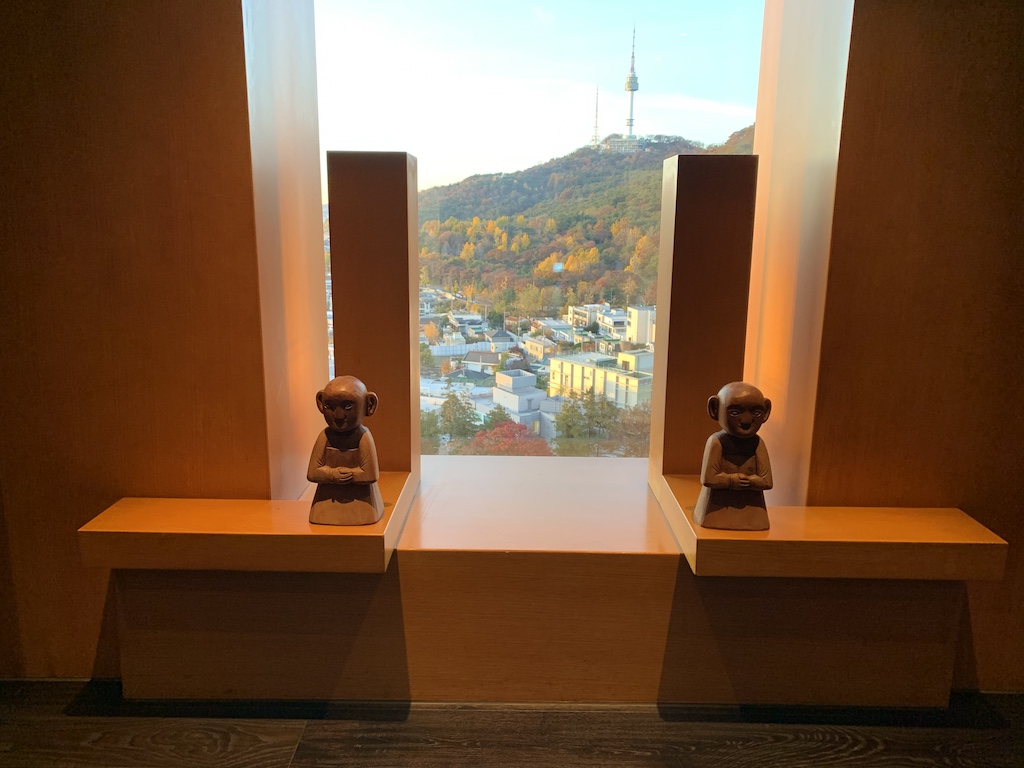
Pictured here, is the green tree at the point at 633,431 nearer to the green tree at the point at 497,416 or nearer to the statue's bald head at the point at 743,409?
the green tree at the point at 497,416

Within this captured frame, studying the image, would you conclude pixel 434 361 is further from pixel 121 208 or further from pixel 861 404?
pixel 861 404

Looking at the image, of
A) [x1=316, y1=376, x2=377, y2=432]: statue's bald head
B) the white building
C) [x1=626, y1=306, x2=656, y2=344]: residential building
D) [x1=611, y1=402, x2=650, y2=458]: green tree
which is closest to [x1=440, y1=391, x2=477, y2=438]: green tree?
the white building

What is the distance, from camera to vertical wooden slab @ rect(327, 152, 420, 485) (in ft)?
6.54

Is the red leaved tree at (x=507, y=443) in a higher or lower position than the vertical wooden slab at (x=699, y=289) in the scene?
lower

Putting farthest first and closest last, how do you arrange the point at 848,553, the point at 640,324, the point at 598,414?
1. the point at 598,414
2. the point at 640,324
3. the point at 848,553

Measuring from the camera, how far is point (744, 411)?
1.62 meters

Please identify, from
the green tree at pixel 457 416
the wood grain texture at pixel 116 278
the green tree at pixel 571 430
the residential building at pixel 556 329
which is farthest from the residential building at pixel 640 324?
the wood grain texture at pixel 116 278

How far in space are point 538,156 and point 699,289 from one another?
819 mm

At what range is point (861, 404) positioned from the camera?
71.3 inches

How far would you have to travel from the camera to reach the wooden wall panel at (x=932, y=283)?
5.46 feet

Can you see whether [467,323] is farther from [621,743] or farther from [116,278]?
[621,743]

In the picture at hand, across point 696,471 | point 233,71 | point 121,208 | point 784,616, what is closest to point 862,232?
point 696,471

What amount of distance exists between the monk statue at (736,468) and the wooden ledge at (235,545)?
0.82 metres

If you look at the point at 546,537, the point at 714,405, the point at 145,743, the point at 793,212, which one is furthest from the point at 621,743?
the point at 793,212
